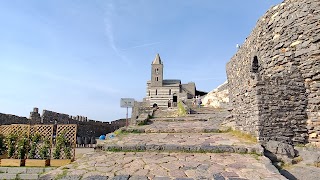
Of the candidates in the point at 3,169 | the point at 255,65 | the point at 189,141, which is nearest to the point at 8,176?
the point at 3,169

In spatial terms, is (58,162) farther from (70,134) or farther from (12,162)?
(12,162)

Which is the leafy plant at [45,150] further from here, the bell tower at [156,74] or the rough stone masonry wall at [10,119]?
the bell tower at [156,74]

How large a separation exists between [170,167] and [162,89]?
50.4 metres

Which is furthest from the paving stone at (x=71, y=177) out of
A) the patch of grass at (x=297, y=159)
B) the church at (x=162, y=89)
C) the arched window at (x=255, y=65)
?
the church at (x=162, y=89)

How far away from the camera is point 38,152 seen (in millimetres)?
7980

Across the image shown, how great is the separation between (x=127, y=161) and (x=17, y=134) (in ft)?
16.2

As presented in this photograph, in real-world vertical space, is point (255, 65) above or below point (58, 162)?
above

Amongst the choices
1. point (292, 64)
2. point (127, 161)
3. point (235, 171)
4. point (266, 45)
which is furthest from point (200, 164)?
point (266, 45)

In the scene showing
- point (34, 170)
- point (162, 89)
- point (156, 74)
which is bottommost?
point (34, 170)

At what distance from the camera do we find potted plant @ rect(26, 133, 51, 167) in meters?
7.37

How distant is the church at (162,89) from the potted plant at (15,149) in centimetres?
4423

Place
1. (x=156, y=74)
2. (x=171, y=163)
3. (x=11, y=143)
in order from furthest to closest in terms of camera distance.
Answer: (x=156, y=74)
(x=11, y=143)
(x=171, y=163)

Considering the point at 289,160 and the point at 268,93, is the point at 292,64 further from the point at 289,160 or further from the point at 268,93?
the point at 289,160

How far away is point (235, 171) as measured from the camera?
457cm
